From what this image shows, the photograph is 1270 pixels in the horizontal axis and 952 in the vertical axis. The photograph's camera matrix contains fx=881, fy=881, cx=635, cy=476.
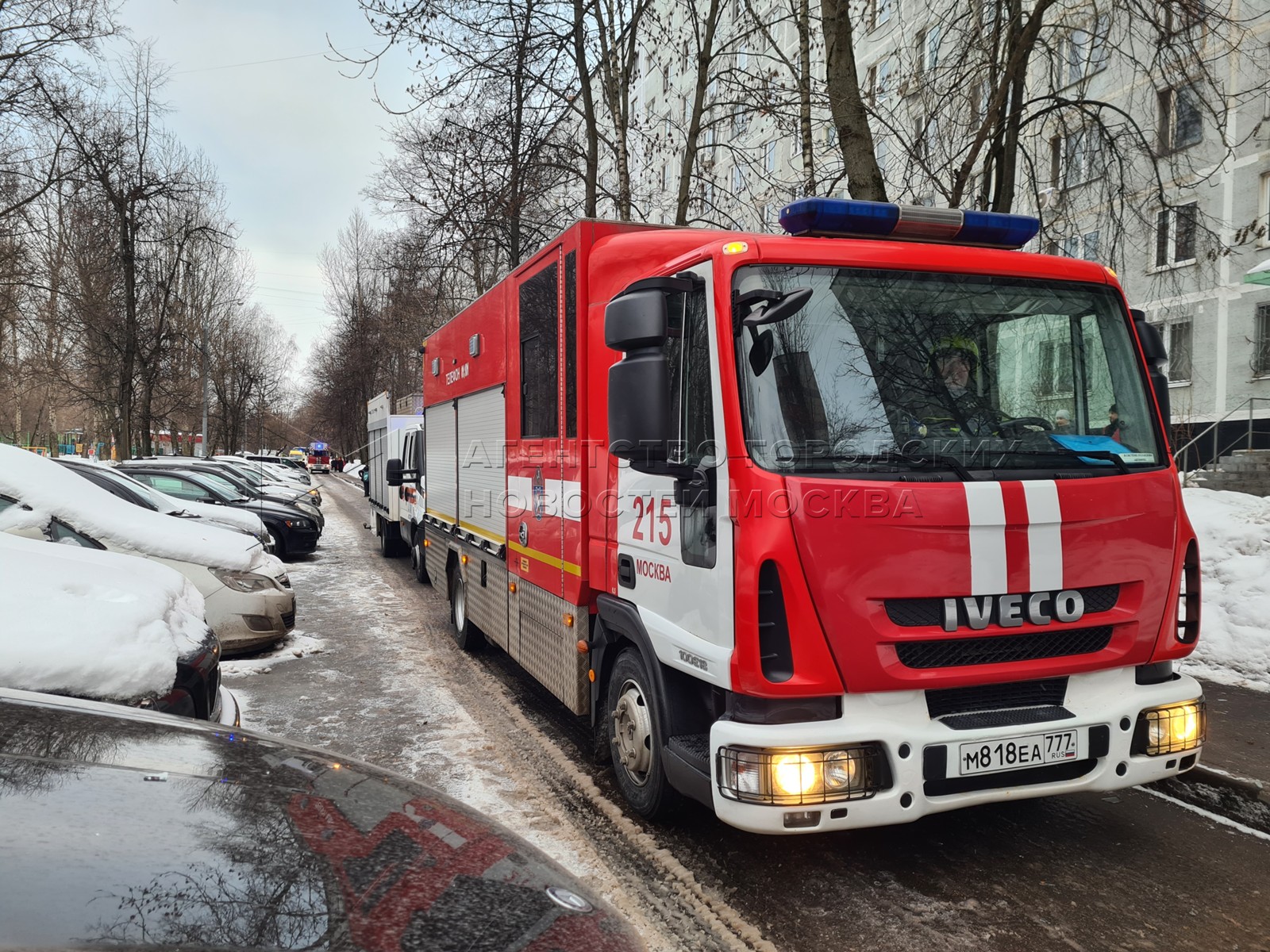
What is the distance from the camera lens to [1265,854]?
3.81 m

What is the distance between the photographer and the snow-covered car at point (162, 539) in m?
6.57

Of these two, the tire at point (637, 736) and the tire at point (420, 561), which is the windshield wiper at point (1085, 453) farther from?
the tire at point (420, 561)

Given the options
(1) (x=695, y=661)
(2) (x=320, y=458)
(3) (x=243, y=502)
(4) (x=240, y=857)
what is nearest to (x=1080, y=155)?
(1) (x=695, y=661)

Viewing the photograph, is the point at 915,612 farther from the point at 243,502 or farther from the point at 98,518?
the point at 243,502

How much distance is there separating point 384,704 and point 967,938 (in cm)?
437

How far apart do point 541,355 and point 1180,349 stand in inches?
849

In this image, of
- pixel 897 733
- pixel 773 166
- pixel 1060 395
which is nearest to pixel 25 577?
pixel 897 733

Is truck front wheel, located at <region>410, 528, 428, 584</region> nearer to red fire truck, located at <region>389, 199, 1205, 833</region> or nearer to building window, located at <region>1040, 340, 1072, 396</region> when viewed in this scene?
red fire truck, located at <region>389, 199, 1205, 833</region>

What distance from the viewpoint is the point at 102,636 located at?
4.01m

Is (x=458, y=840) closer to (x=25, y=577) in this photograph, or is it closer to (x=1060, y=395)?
(x=1060, y=395)

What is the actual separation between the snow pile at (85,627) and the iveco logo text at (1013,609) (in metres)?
3.46

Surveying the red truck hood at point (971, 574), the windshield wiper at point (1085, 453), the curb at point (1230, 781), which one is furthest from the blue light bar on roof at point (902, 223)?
the curb at point (1230, 781)

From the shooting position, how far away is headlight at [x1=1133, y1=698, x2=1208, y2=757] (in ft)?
11.2

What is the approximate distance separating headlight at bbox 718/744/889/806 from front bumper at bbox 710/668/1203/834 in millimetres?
26
